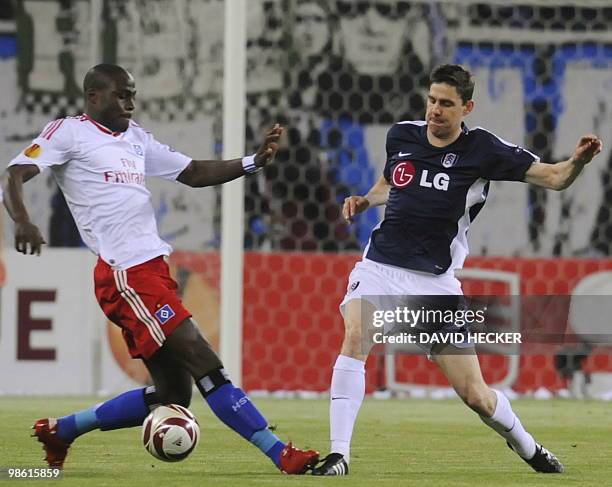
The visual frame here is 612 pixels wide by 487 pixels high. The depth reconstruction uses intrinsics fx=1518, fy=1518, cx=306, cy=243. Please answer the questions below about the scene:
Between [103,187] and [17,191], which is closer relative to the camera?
[17,191]

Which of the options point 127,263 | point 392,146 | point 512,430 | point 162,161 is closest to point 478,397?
point 512,430

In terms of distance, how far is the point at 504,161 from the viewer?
666cm

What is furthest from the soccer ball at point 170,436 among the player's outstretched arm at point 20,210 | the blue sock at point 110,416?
the player's outstretched arm at point 20,210

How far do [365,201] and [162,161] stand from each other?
928 mm

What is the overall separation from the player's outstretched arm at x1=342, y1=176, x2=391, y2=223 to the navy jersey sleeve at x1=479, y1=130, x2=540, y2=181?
1.50 feet

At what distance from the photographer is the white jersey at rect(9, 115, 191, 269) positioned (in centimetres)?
631

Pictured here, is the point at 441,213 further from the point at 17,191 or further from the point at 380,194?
the point at 17,191

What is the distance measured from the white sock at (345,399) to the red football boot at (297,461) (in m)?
0.18

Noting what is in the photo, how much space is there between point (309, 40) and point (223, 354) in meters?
2.96

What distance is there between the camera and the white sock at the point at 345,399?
6246 millimetres

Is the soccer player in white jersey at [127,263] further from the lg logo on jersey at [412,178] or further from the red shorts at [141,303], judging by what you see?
the lg logo on jersey at [412,178]

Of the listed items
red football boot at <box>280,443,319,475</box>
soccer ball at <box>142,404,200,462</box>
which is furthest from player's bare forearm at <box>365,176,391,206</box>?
soccer ball at <box>142,404,200,462</box>

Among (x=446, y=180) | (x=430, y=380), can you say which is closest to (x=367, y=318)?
(x=446, y=180)

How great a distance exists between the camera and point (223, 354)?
439 inches
